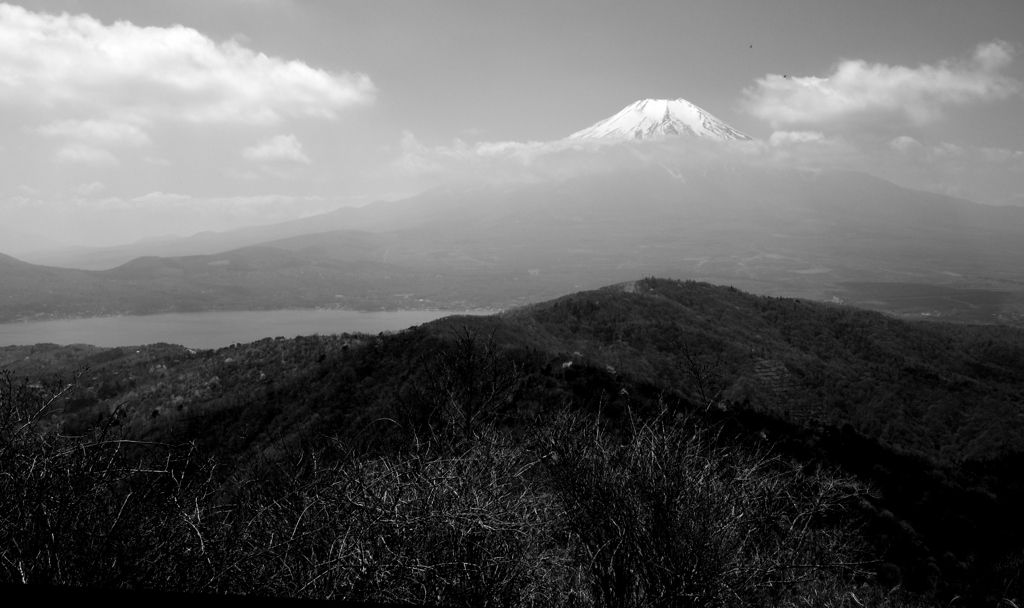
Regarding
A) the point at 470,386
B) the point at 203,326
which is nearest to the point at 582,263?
the point at 203,326

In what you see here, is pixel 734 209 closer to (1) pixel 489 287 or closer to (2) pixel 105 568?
(1) pixel 489 287

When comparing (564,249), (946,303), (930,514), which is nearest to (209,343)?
(930,514)

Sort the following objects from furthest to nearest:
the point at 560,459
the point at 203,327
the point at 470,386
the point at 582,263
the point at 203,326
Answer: the point at 582,263 < the point at 203,326 < the point at 203,327 < the point at 470,386 < the point at 560,459

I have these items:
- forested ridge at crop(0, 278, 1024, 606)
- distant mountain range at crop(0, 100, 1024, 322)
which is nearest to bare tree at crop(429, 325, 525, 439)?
forested ridge at crop(0, 278, 1024, 606)

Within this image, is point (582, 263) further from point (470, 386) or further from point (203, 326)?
point (470, 386)

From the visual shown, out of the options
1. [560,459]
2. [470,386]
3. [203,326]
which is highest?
[560,459]

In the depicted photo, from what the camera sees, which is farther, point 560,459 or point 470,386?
point 470,386
